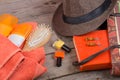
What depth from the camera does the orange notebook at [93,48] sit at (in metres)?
0.71

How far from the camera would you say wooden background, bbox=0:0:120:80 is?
714 mm

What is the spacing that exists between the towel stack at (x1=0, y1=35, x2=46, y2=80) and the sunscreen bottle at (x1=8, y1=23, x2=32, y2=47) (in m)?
0.06

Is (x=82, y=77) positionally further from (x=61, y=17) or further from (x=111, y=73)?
(x=61, y=17)

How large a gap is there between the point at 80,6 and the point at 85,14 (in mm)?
31

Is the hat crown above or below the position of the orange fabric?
above

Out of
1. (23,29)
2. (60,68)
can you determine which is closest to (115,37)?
(60,68)

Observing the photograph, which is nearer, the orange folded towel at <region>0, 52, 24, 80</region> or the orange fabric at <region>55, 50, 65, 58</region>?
the orange folded towel at <region>0, 52, 24, 80</region>

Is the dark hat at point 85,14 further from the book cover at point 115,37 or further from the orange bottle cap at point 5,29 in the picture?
the orange bottle cap at point 5,29

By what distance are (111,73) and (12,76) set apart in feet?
0.90

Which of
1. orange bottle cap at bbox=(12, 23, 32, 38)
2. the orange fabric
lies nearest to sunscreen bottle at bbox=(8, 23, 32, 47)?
orange bottle cap at bbox=(12, 23, 32, 38)

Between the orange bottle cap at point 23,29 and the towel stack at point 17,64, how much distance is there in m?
0.09

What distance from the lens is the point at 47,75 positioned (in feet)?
2.37

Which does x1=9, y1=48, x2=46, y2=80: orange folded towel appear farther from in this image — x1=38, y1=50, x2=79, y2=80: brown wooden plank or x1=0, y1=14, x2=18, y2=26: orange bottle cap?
x1=0, y1=14, x2=18, y2=26: orange bottle cap

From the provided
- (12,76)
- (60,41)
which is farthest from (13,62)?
(60,41)
